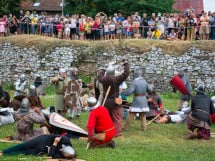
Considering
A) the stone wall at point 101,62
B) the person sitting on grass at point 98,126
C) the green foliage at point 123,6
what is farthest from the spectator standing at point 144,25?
the person sitting on grass at point 98,126

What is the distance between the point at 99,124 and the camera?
33.7ft

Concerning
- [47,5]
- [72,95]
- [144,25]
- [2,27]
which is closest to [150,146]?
[72,95]

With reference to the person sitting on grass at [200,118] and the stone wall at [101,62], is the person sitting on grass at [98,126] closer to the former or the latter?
the person sitting on grass at [200,118]

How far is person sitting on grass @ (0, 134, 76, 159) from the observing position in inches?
373

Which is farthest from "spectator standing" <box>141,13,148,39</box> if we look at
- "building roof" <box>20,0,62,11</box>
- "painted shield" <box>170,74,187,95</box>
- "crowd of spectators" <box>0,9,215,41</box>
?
"building roof" <box>20,0,62,11</box>

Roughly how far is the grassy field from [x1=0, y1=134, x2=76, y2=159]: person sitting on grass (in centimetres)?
25

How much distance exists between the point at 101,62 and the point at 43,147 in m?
14.0

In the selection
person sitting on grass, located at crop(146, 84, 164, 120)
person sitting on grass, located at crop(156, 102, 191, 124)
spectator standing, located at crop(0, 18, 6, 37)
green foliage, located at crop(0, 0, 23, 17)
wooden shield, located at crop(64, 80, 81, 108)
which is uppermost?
green foliage, located at crop(0, 0, 23, 17)

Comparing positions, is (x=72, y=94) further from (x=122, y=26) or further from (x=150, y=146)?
(x=122, y=26)

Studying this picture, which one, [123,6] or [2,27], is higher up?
[123,6]

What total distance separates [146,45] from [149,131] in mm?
10356

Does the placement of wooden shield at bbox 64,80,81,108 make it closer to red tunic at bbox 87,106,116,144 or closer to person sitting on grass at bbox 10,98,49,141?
person sitting on grass at bbox 10,98,49,141

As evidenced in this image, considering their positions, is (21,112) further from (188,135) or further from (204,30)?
(204,30)

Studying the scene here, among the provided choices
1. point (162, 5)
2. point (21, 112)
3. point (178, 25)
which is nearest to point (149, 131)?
point (21, 112)
